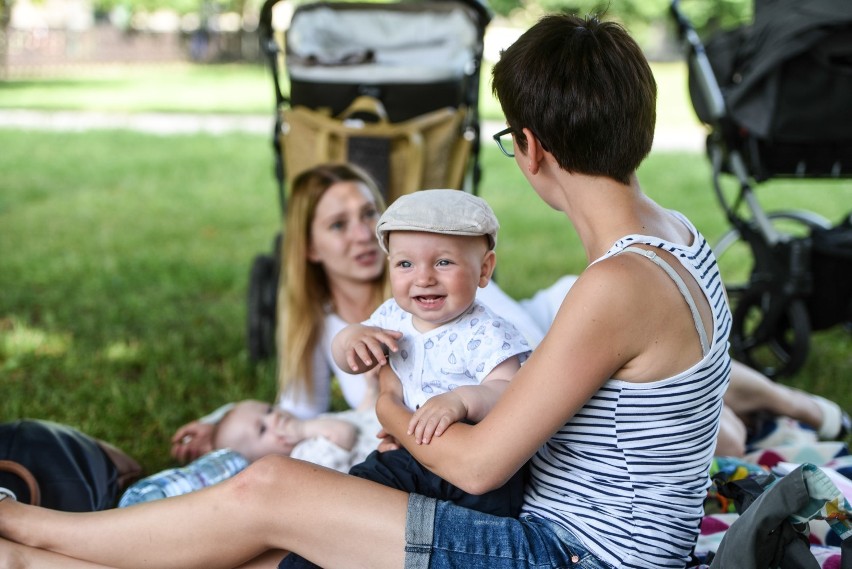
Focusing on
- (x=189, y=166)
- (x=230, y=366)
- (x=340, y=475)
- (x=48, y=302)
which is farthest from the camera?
(x=189, y=166)

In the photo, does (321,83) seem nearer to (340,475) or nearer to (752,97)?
(752,97)

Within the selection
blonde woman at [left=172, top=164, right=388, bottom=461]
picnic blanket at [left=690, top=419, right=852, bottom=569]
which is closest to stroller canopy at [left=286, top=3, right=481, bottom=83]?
blonde woman at [left=172, top=164, right=388, bottom=461]

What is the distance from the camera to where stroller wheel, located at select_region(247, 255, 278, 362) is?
415 cm

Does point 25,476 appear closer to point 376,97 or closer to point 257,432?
point 257,432

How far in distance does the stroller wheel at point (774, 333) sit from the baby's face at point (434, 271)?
2303 mm

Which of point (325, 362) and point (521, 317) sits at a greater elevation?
point (521, 317)

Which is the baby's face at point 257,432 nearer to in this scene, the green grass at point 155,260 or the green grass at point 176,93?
the green grass at point 155,260

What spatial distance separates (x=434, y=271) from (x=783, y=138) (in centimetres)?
235

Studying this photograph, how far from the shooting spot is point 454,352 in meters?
2.17

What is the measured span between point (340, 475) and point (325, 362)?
140cm

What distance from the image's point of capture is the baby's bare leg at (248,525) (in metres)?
2.01

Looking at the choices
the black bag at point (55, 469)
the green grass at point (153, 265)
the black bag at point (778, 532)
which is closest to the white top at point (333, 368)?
the green grass at point (153, 265)

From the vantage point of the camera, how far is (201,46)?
2675cm

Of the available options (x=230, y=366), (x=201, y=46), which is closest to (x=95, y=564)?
(x=230, y=366)
